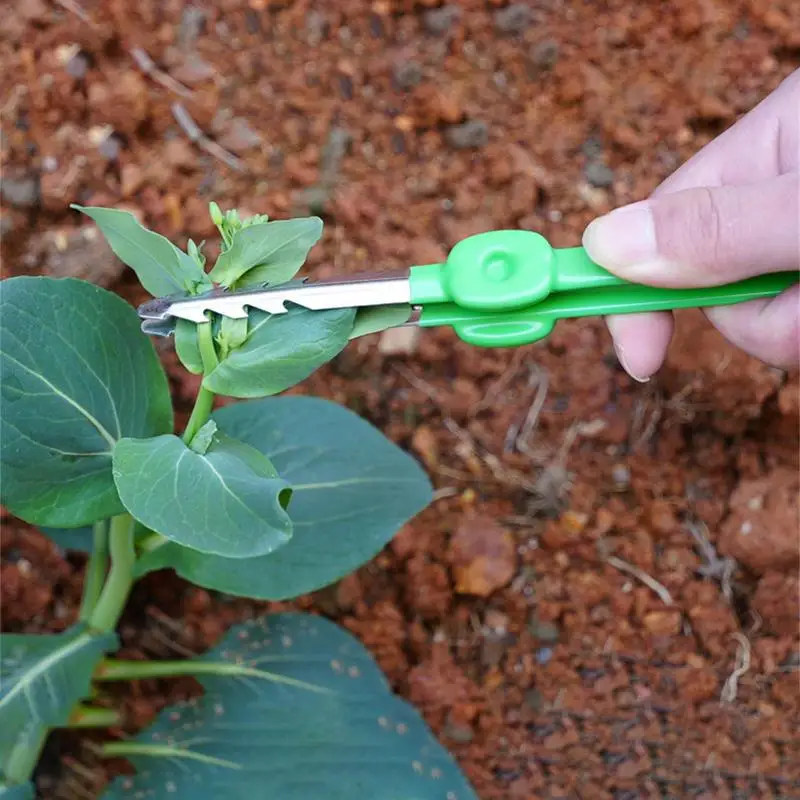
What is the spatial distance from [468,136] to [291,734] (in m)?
1.03

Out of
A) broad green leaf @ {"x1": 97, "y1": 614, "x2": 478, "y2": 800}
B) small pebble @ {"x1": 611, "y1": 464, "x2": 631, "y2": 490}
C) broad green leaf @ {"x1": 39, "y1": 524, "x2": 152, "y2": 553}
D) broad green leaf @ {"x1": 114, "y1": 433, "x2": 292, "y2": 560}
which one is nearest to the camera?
broad green leaf @ {"x1": 114, "y1": 433, "x2": 292, "y2": 560}

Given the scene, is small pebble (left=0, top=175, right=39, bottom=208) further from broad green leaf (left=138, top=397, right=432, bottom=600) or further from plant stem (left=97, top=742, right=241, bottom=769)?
plant stem (left=97, top=742, right=241, bottom=769)

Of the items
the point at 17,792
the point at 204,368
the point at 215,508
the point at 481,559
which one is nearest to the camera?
the point at 215,508

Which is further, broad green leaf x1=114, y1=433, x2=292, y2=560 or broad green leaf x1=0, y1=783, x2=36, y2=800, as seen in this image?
broad green leaf x1=0, y1=783, x2=36, y2=800

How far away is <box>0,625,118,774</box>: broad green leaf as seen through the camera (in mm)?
1101

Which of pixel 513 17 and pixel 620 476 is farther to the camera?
pixel 513 17

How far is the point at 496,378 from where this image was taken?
155 centimetres

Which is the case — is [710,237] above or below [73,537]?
above

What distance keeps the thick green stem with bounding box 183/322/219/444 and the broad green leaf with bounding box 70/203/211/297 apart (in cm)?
4

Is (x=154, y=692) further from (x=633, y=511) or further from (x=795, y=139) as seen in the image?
(x=795, y=139)

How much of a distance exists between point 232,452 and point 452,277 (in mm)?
285

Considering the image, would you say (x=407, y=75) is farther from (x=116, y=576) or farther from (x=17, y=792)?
(x=17, y=792)

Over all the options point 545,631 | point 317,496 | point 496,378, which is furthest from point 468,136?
point 545,631

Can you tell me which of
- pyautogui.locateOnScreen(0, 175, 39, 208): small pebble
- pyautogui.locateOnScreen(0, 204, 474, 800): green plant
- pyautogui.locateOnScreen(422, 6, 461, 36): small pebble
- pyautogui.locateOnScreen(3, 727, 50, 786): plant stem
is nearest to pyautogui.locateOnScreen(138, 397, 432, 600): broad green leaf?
pyautogui.locateOnScreen(0, 204, 474, 800): green plant
